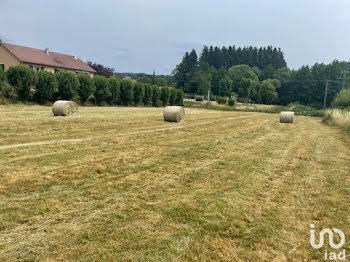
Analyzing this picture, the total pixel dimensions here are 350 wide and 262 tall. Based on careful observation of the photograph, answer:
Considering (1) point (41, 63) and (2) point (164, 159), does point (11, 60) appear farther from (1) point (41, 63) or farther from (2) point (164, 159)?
(2) point (164, 159)

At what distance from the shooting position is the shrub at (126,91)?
2895 centimetres

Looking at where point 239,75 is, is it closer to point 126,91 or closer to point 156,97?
point 156,97

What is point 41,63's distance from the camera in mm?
39844

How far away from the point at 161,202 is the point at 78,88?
2086 cm

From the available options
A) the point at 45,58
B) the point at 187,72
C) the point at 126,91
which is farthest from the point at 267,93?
the point at 126,91

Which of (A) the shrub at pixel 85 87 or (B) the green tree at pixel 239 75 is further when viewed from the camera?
(B) the green tree at pixel 239 75

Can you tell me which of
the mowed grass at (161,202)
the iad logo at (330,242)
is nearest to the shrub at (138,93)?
the mowed grass at (161,202)

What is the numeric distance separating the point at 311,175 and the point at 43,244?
5029mm

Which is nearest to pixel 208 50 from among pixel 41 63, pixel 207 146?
pixel 41 63

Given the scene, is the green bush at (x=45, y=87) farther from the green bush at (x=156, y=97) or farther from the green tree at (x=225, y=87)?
the green tree at (x=225, y=87)

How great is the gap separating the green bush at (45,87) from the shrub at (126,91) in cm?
825

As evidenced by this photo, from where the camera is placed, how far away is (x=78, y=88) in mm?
23500

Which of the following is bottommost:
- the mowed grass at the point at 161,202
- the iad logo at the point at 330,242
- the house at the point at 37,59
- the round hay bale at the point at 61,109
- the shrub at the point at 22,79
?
the iad logo at the point at 330,242

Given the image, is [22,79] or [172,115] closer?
[172,115]
